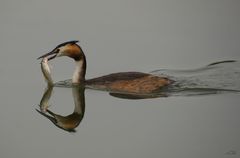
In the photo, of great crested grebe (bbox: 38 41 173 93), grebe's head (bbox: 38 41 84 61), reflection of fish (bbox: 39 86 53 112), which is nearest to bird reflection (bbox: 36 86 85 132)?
reflection of fish (bbox: 39 86 53 112)

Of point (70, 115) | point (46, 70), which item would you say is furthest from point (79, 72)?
point (70, 115)

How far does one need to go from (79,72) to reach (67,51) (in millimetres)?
520

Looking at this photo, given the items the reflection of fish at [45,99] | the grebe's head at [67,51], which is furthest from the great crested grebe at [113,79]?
the reflection of fish at [45,99]

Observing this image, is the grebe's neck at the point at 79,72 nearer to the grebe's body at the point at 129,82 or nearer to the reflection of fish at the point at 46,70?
the grebe's body at the point at 129,82

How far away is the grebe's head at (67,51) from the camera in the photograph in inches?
560

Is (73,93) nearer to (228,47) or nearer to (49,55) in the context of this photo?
(49,55)

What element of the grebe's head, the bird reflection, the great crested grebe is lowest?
the bird reflection

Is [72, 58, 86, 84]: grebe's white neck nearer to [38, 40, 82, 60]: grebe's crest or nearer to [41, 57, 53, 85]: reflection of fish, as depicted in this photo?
[38, 40, 82, 60]: grebe's crest

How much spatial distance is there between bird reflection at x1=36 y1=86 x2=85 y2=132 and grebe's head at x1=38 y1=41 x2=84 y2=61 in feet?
2.19

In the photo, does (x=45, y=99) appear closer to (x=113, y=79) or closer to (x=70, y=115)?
(x=70, y=115)

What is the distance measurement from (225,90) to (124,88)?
7.07 ft

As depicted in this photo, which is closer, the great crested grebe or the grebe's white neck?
the great crested grebe

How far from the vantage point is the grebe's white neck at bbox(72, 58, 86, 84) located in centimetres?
1451

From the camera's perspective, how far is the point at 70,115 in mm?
13227
